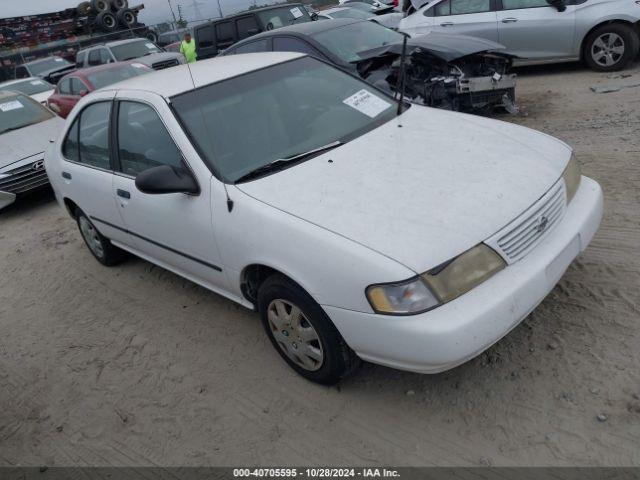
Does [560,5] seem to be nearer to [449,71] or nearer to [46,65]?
[449,71]

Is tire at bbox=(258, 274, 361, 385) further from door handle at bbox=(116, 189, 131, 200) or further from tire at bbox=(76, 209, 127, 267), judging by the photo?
tire at bbox=(76, 209, 127, 267)

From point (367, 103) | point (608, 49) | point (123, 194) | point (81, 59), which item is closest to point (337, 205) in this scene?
point (367, 103)

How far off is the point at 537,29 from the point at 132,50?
9792 mm

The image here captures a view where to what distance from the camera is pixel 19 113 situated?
8.02m

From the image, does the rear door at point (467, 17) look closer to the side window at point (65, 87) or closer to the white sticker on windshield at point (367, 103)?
the white sticker on windshield at point (367, 103)

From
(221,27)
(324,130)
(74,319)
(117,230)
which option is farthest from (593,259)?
(221,27)

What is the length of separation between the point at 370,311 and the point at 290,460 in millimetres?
839

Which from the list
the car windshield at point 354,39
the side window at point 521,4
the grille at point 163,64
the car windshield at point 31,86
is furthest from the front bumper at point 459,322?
the car windshield at point 31,86

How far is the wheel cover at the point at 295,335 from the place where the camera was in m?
2.76

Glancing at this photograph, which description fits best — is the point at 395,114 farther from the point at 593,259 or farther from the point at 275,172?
the point at 593,259

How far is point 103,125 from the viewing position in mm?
3982

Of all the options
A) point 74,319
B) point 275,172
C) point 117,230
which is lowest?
point 74,319

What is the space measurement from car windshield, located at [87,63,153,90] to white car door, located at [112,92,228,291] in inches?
280

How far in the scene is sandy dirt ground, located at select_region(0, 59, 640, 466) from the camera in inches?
97.1
